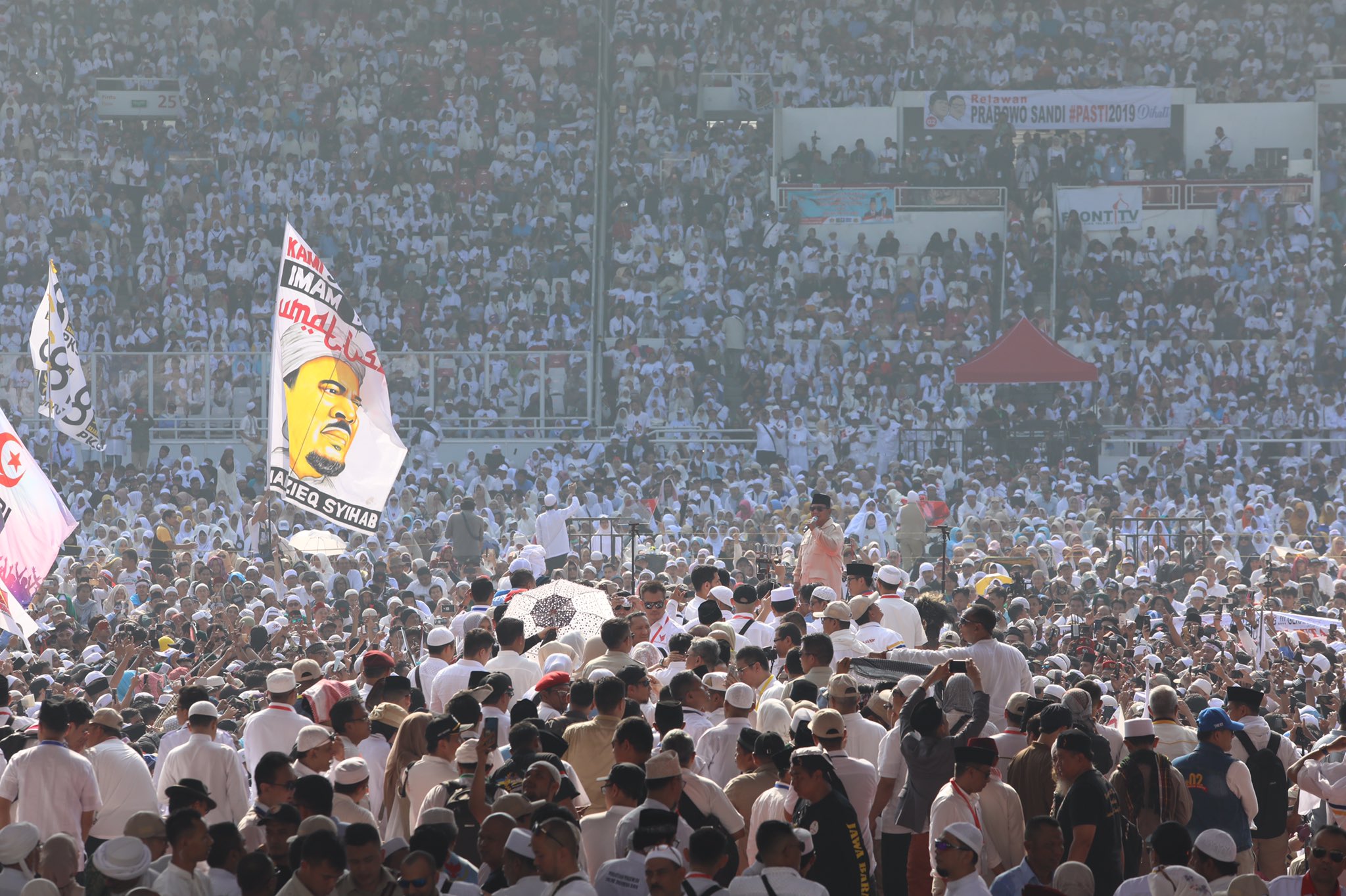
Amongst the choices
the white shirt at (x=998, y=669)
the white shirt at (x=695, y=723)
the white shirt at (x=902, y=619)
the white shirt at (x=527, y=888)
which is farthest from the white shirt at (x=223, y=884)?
the white shirt at (x=902, y=619)

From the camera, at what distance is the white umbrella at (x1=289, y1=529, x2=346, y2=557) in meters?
16.5

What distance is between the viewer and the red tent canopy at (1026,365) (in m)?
22.4

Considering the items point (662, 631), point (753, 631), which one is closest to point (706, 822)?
point (753, 631)

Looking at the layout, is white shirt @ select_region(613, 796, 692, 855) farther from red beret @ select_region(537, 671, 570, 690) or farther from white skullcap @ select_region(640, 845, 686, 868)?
red beret @ select_region(537, 671, 570, 690)

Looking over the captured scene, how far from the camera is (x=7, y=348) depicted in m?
24.8

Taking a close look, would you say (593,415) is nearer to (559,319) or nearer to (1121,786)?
(559,319)

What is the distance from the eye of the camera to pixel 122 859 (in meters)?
4.66

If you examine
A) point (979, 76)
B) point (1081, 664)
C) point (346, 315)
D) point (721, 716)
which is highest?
point (979, 76)

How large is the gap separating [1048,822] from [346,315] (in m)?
7.65

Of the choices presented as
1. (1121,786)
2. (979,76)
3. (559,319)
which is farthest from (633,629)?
(979,76)

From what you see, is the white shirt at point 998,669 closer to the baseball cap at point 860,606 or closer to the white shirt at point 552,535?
the baseball cap at point 860,606

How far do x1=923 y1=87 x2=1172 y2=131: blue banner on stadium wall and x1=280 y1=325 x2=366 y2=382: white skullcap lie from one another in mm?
18925

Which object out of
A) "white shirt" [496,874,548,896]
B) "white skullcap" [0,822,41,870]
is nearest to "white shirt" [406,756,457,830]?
"white shirt" [496,874,548,896]

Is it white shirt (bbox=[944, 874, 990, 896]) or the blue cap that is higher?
the blue cap
